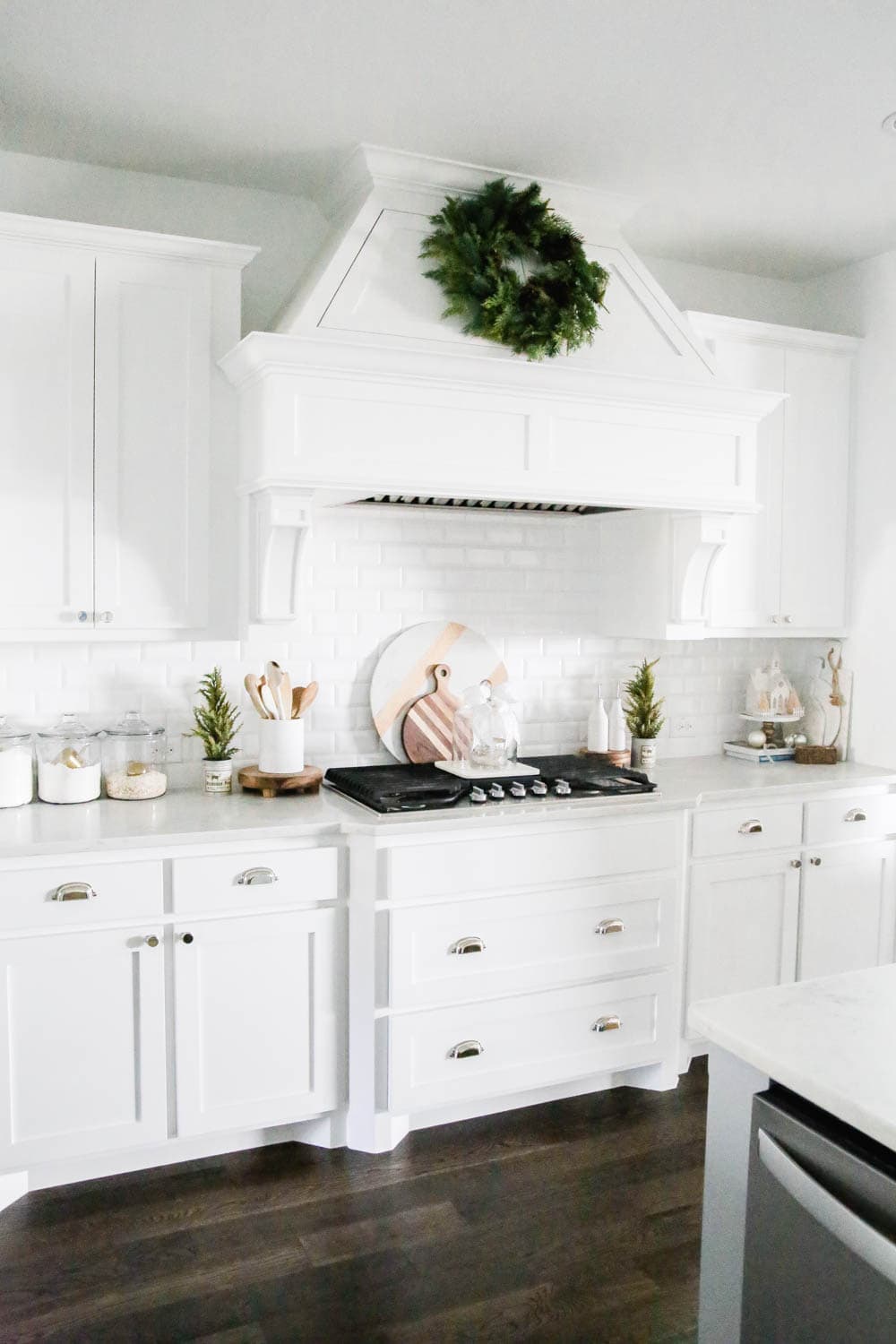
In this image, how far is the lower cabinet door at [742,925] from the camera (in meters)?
3.39

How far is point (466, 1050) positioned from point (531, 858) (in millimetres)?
570

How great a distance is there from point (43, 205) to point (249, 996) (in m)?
2.38

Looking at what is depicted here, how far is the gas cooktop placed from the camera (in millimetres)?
2953

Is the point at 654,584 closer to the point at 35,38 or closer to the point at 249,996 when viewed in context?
the point at 249,996

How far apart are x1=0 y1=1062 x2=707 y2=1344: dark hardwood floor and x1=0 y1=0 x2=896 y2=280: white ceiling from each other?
2.84 metres

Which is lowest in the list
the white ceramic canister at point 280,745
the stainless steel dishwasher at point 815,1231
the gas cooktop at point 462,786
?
the stainless steel dishwasher at point 815,1231

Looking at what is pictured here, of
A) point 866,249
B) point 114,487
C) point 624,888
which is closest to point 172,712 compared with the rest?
point 114,487

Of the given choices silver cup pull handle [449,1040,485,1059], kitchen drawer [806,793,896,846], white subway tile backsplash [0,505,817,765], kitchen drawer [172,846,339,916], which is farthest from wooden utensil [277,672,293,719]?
kitchen drawer [806,793,896,846]

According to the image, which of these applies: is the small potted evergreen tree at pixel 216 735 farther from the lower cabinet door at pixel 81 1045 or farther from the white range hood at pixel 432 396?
the lower cabinet door at pixel 81 1045

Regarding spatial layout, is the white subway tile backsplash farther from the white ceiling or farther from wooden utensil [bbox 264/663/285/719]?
the white ceiling

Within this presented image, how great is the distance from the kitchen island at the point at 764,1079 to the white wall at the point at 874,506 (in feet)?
8.37

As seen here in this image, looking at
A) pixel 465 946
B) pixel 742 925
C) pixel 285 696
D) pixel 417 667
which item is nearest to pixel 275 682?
pixel 285 696

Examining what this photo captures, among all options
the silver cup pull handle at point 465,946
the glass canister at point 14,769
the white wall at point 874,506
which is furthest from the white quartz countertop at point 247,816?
the white wall at point 874,506

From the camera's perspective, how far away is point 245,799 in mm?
3088
